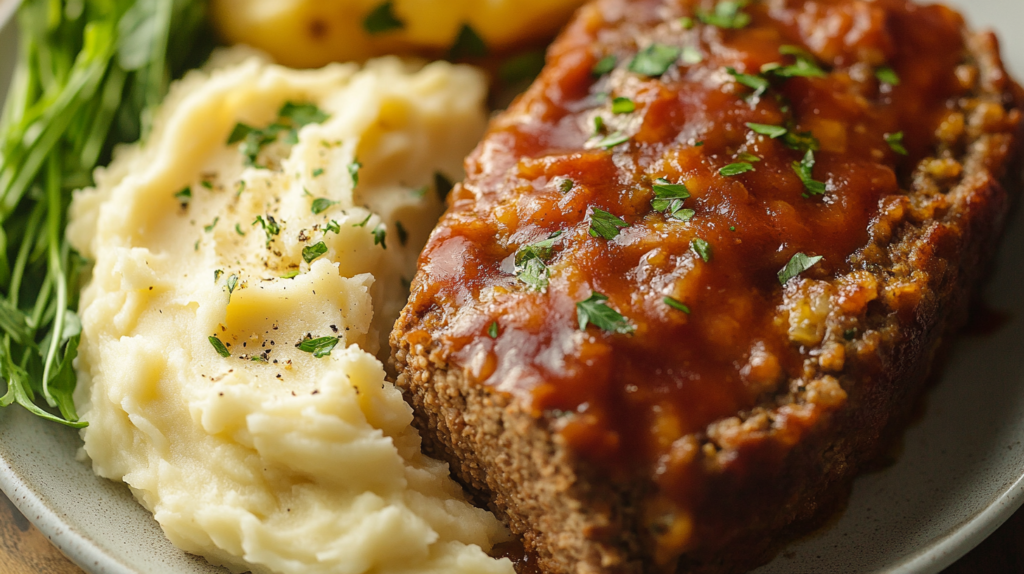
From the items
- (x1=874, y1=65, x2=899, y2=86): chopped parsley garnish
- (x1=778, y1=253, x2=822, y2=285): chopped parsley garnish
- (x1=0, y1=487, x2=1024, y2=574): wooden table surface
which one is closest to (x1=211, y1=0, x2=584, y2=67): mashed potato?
(x1=874, y1=65, x2=899, y2=86): chopped parsley garnish

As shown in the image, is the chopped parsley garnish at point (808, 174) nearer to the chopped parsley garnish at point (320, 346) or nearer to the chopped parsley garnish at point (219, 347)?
the chopped parsley garnish at point (320, 346)

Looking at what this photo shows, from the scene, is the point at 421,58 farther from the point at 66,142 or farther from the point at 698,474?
the point at 698,474

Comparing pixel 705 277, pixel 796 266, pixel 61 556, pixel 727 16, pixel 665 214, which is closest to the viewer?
pixel 705 277

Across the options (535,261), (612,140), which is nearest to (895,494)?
(535,261)

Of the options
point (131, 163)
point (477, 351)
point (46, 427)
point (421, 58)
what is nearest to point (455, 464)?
point (477, 351)

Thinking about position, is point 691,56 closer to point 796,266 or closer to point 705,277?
point 796,266

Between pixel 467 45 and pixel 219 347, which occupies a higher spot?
pixel 467 45
